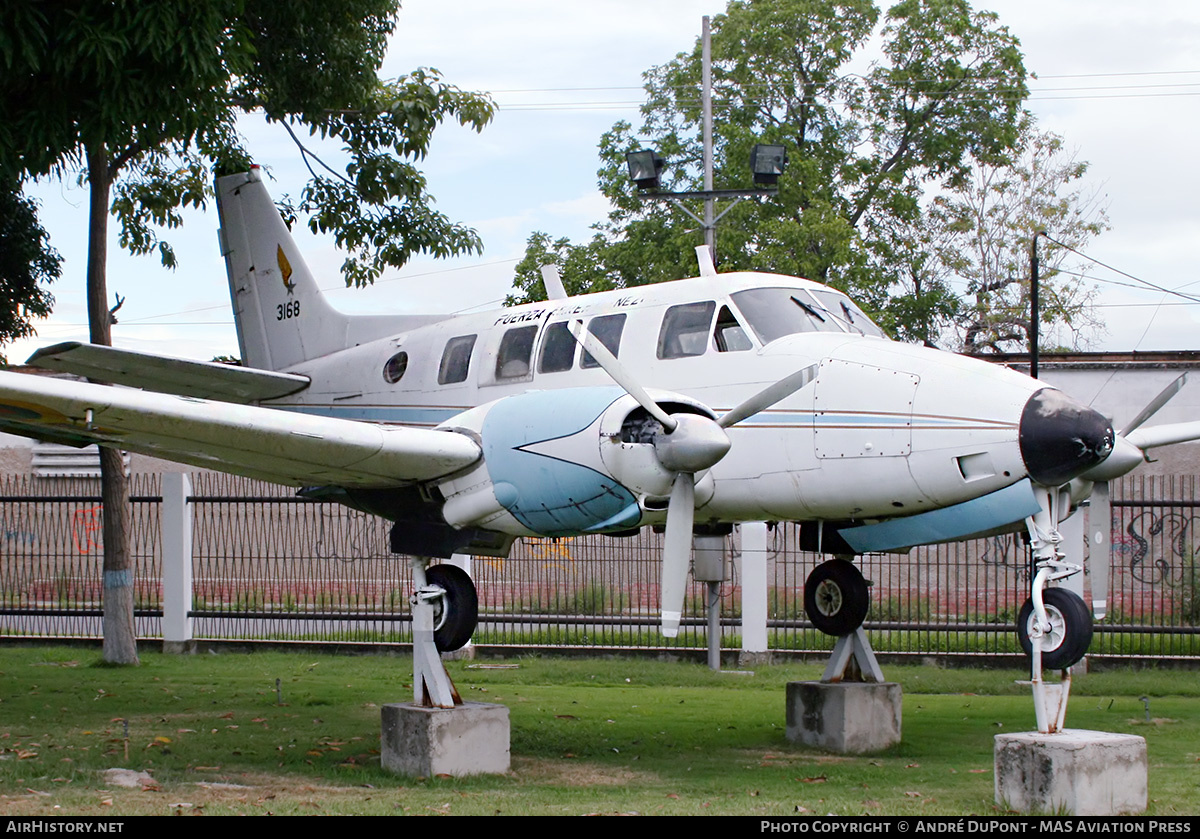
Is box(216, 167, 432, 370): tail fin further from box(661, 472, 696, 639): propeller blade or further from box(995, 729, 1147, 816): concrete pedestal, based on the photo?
box(995, 729, 1147, 816): concrete pedestal

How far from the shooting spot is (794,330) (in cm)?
990

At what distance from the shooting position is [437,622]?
33.3 feet

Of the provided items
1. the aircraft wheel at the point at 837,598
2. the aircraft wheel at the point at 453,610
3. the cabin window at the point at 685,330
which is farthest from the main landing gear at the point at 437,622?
the aircraft wheel at the point at 837,598

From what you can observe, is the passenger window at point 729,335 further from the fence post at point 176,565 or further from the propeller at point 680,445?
the fence post at point 176,565

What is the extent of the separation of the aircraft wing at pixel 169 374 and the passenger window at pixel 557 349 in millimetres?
3681

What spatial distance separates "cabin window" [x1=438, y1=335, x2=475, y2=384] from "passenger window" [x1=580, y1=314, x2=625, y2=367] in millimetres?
1423

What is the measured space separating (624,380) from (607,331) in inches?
76.6

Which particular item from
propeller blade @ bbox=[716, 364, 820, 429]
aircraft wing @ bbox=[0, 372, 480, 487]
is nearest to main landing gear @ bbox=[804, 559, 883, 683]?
propeller blade @ bbox=[716, 364, 820, 429]

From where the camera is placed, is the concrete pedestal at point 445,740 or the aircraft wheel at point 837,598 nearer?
the concrete pedestal at point 445,740

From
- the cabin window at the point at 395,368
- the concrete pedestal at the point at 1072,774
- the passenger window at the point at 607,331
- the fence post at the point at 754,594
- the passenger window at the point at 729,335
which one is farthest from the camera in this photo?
the fence post at the point at 754,594

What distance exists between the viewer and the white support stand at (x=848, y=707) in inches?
423

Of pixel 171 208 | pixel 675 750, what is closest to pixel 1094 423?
pixel 675 750
